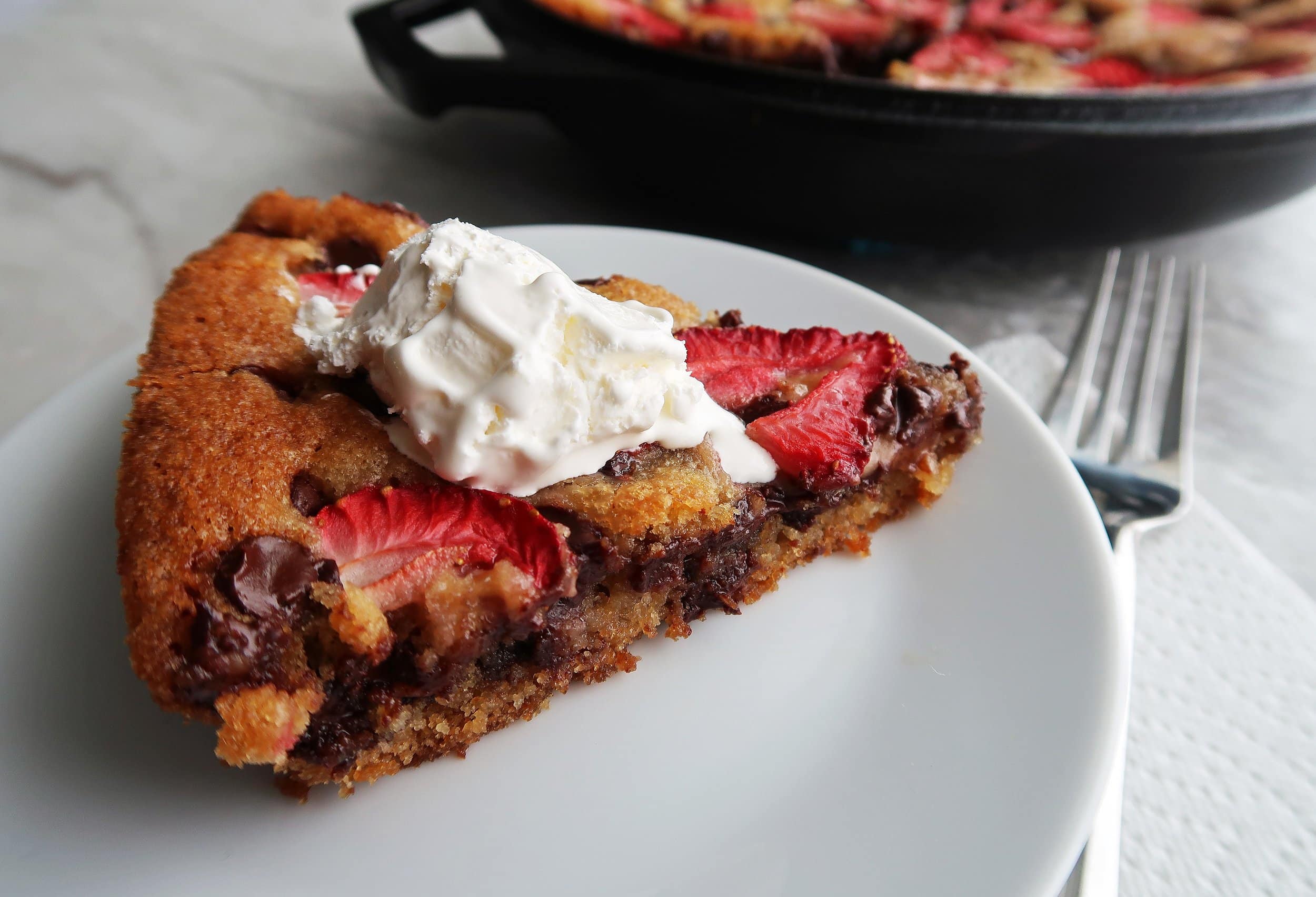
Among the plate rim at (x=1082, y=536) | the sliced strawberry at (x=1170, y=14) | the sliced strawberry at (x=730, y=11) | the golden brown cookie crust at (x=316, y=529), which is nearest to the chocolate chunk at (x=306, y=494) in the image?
the golden brown cookie crust at (x=316, y=529)

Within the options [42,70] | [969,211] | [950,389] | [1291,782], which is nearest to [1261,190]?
[969,211]

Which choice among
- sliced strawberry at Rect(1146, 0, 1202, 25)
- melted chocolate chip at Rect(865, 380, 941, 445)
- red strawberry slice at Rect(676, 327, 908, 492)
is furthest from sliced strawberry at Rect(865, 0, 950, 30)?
melted chocolate chip at Rect(865, 380, 941, 445)

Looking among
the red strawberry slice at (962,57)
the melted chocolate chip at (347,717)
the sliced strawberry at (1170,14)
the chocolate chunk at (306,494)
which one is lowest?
the melted chocolate chip at (347,717)

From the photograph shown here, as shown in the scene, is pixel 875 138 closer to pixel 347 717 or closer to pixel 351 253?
pixel 351 253

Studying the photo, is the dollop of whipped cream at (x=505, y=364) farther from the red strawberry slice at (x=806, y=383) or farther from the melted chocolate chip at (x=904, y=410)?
the melted chocolate chip at (x=904, y=410)

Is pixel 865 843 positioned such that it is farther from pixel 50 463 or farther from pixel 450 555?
pixel 50 463

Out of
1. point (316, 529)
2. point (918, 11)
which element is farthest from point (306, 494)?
point (918, 11)
